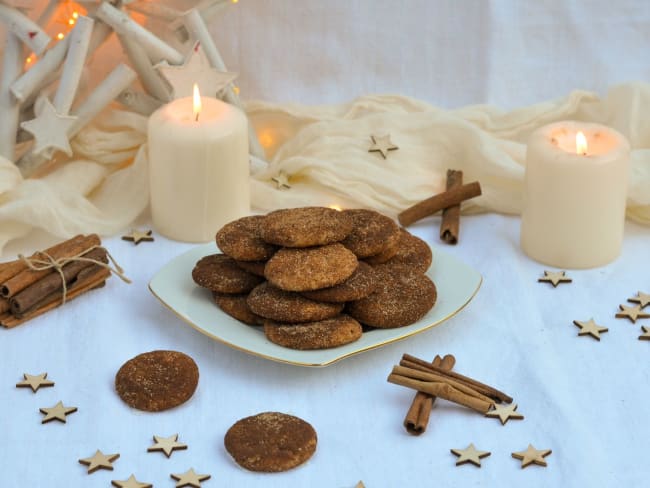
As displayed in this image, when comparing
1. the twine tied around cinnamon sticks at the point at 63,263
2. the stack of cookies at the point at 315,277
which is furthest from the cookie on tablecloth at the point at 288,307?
the twine tied around cinnamon sticks at the point at 63,263

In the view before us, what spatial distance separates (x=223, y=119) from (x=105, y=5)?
0.23 metres

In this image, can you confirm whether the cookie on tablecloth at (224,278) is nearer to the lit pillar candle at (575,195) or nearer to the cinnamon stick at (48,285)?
the cinnamon stick at (48,285)

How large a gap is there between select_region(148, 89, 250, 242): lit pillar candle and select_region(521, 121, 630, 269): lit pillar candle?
38cm

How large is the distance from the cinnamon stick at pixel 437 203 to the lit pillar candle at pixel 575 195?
11 centimetres

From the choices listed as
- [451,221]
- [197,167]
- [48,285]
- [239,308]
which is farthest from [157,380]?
[451,221]

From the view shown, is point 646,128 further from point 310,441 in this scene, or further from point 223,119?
point 310,441

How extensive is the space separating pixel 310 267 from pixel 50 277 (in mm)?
335

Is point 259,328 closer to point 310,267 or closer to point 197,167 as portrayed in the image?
point 310,267

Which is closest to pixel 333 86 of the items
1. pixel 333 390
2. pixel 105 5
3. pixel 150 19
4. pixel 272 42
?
pixel 272 42

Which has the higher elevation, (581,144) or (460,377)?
(581,144)

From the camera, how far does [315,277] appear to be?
47.3 inches

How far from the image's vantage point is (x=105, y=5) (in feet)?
4.99

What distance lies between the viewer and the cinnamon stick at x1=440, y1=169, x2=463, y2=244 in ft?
4.99

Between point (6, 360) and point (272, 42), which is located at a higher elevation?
point (272, 42)
